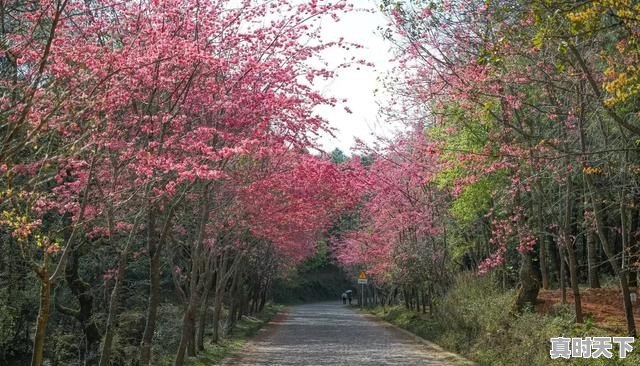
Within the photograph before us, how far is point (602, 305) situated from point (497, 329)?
3.57m

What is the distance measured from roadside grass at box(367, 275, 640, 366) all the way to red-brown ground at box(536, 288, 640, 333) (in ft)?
2.54

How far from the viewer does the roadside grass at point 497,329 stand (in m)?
13.0

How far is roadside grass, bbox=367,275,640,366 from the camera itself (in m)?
13.0

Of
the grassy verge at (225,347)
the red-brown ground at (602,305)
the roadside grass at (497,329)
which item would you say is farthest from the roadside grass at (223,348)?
the red-brown ground at (602,305)

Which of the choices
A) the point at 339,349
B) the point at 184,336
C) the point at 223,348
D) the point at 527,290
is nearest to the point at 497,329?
the point at 527,290

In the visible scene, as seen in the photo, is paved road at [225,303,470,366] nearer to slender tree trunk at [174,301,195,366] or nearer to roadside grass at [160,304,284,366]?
roadside grass at [160,304,284,366]

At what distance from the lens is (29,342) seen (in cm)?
2150

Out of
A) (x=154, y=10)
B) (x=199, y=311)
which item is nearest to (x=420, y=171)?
(x=199, y=311)

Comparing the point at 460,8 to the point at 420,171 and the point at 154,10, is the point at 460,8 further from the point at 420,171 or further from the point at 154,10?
the point at 420,171

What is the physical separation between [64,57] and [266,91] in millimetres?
3891

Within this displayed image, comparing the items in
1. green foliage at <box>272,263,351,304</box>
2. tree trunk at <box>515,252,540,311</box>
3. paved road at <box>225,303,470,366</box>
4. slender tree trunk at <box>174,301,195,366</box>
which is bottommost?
paved road at <box>225,303,470,366</box>

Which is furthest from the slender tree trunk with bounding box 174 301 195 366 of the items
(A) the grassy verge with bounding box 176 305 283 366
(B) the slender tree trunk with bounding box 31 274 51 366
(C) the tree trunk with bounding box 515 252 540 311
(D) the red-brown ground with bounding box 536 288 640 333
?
(D) the red-brown ground with bounding box 536 288 640 333

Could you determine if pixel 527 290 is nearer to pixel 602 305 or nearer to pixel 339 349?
pixel 602 305

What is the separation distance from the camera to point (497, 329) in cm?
1619
